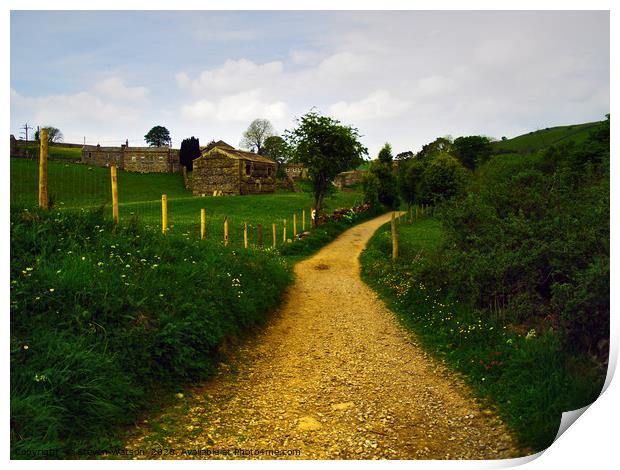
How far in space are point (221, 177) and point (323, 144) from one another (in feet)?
56.9

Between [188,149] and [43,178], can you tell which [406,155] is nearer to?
[188,149]

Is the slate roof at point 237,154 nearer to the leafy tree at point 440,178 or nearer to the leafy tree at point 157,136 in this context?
the leafy tree at point 440,178

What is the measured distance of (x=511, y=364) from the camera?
5.93m

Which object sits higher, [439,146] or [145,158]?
[439,146]

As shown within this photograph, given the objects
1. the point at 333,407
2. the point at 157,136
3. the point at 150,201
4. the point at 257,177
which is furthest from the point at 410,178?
the point at 333,407

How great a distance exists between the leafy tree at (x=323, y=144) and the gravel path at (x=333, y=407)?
17.4 m

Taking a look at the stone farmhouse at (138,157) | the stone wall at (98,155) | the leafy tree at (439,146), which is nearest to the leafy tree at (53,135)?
the stone wall at (98,155)

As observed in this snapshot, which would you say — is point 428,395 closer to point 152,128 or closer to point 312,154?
point 152,128

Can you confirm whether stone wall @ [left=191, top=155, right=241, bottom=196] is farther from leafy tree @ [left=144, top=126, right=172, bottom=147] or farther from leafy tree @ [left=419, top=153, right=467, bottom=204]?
leafy tree @ [left=144, top=126, right=172, bottom=147]

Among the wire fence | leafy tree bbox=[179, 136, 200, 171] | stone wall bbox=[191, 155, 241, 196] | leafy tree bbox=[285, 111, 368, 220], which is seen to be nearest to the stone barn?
stone wall bbox=[191, 155, 241, 196]

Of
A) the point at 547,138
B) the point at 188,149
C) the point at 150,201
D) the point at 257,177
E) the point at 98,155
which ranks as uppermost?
the point at 257,177
